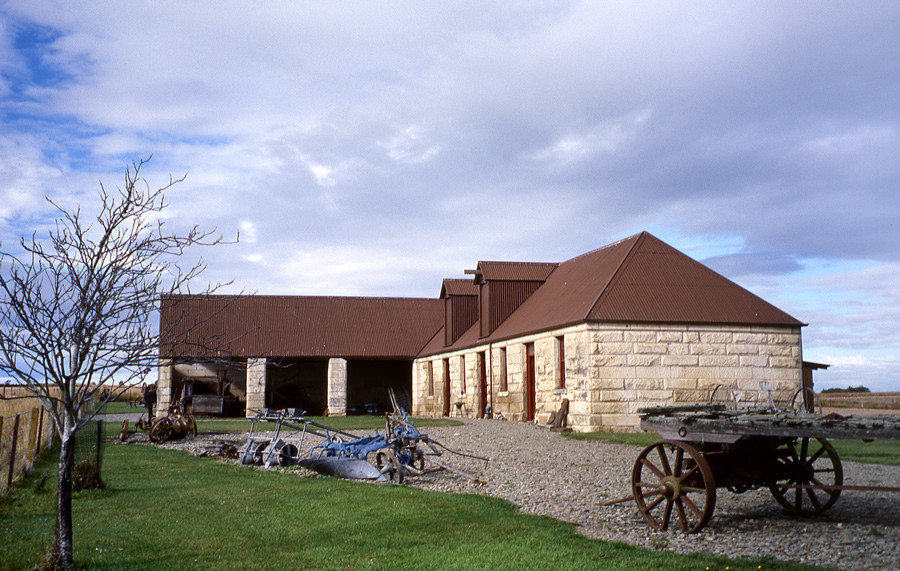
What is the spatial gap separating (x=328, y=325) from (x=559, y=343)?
18446mm

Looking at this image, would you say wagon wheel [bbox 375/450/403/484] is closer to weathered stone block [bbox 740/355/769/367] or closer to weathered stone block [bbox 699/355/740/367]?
weathered stone block [bbox 699/355/740/367]

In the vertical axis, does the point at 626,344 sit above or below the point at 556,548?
above

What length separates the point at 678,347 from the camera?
63.7 ft

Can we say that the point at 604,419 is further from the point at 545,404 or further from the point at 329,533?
the point at 329,533

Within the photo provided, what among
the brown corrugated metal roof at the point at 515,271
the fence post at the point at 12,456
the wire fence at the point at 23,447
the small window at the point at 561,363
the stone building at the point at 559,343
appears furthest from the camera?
the brown corrugated metal roof at the point at 515,271

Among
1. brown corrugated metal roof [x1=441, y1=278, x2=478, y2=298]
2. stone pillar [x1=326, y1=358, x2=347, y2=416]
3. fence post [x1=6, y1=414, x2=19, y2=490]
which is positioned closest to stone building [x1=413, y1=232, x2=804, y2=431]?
brown corrugated metal roof [x1=441, y1=278, x2=478, y2=298]

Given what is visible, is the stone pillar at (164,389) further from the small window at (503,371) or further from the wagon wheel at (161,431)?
the small window at (503,371)

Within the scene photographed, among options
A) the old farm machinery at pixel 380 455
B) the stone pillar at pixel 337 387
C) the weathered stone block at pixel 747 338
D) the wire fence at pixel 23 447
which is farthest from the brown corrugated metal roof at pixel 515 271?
the wire fence at pixel 23 447

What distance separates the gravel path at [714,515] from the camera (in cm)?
687

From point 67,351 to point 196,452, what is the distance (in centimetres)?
1168

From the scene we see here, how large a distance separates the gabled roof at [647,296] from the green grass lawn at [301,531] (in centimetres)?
1075

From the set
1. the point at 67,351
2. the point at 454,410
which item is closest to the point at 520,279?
the point at 454,410

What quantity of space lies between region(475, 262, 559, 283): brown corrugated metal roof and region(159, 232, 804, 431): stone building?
0.19 ft

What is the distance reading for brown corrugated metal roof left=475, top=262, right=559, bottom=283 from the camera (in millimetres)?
28828
